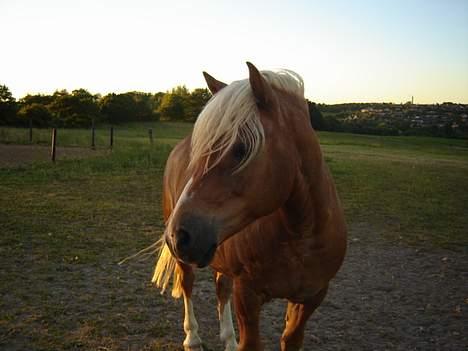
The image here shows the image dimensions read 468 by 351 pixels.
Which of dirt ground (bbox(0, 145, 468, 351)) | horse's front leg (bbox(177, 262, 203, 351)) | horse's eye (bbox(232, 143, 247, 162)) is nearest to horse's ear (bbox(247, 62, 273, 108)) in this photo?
horse's eye (bbox(232, 143, 247, 162))

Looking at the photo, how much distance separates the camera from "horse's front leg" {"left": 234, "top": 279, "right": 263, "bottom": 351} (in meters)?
2.56

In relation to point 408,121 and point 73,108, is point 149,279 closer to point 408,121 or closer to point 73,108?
point 73,108

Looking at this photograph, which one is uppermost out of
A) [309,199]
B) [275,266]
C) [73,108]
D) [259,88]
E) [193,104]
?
[193,104]

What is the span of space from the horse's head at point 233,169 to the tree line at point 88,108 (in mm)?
29551

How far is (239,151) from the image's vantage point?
1.86 meters

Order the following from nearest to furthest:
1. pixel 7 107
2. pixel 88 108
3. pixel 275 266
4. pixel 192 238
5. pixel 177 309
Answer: pixel 192 238 → pixel 275 266 → pixel 177 309 → pixel 7 107 → pixel 88 108

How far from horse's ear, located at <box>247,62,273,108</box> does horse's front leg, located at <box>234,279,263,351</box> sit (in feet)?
3.98

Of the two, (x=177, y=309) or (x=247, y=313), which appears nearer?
(x=247, y=313)

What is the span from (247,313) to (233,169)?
1165 mm

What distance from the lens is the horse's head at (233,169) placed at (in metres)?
1.75

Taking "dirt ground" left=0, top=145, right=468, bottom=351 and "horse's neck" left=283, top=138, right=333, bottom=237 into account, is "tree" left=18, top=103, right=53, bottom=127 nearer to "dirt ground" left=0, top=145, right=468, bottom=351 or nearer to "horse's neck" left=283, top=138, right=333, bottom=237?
"dirt ground" left=0, top=145, right=468, bottom=351

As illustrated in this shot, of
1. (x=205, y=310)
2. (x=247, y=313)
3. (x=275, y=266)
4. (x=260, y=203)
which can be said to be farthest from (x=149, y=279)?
(x=260, y=203)

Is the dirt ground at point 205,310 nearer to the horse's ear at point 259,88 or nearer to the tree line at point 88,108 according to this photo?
the horse's ear at point 259,88

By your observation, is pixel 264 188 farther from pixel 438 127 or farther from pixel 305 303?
pixel 438 127
